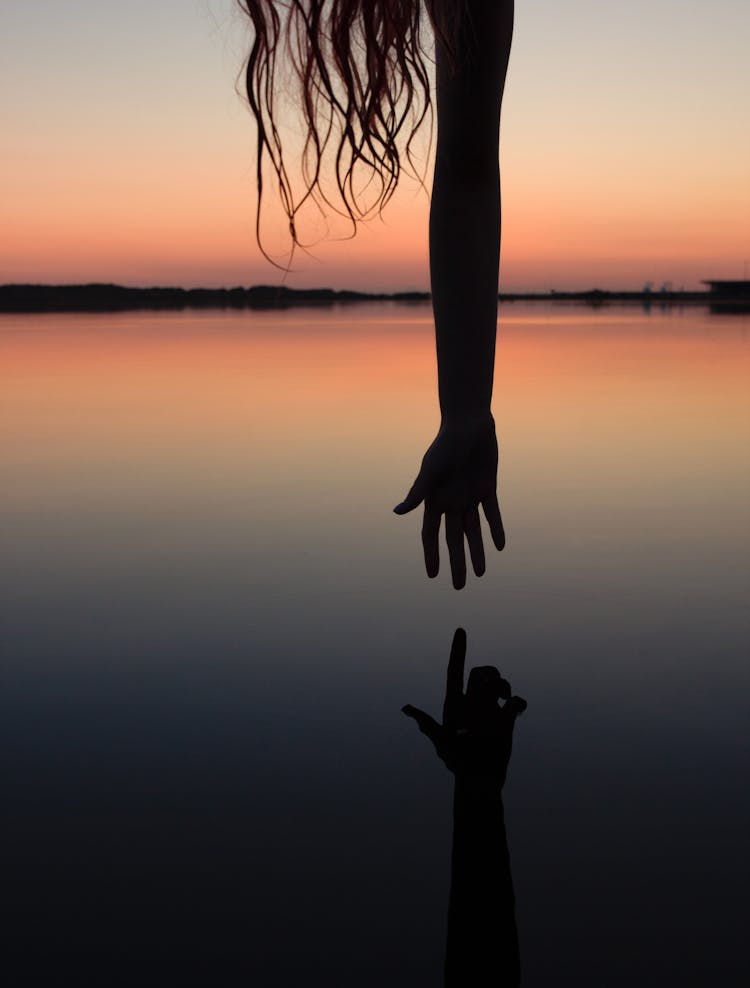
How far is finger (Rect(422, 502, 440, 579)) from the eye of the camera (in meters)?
1.72

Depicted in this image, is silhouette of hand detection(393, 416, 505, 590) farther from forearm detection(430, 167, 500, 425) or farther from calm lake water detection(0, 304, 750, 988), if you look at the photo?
calm lake water detection(0, 304, 750, 988)

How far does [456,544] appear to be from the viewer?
1.75 m

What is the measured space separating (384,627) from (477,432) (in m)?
1.07

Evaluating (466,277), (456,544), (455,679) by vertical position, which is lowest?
(455,679)

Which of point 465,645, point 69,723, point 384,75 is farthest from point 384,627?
point 384,75

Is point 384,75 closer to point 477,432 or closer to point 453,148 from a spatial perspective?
point 453,148

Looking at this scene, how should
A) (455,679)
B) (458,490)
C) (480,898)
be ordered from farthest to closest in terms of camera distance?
1. (455,679)
2. (458,490)
3. (480,898)

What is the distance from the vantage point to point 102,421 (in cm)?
787

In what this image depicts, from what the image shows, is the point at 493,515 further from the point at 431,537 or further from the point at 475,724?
the point at 475,724

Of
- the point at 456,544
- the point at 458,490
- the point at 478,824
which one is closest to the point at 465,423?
the point at 458,490

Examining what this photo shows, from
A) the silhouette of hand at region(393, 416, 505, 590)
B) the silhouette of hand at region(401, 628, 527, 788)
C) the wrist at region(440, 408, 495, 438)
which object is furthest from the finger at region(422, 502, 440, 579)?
the silhouette of hand at region(401, 628, 527, 788)

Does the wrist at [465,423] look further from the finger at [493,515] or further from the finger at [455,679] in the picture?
the finger at [455,679]

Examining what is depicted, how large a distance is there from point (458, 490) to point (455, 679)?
0.66 metres

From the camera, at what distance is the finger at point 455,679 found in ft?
6.70
